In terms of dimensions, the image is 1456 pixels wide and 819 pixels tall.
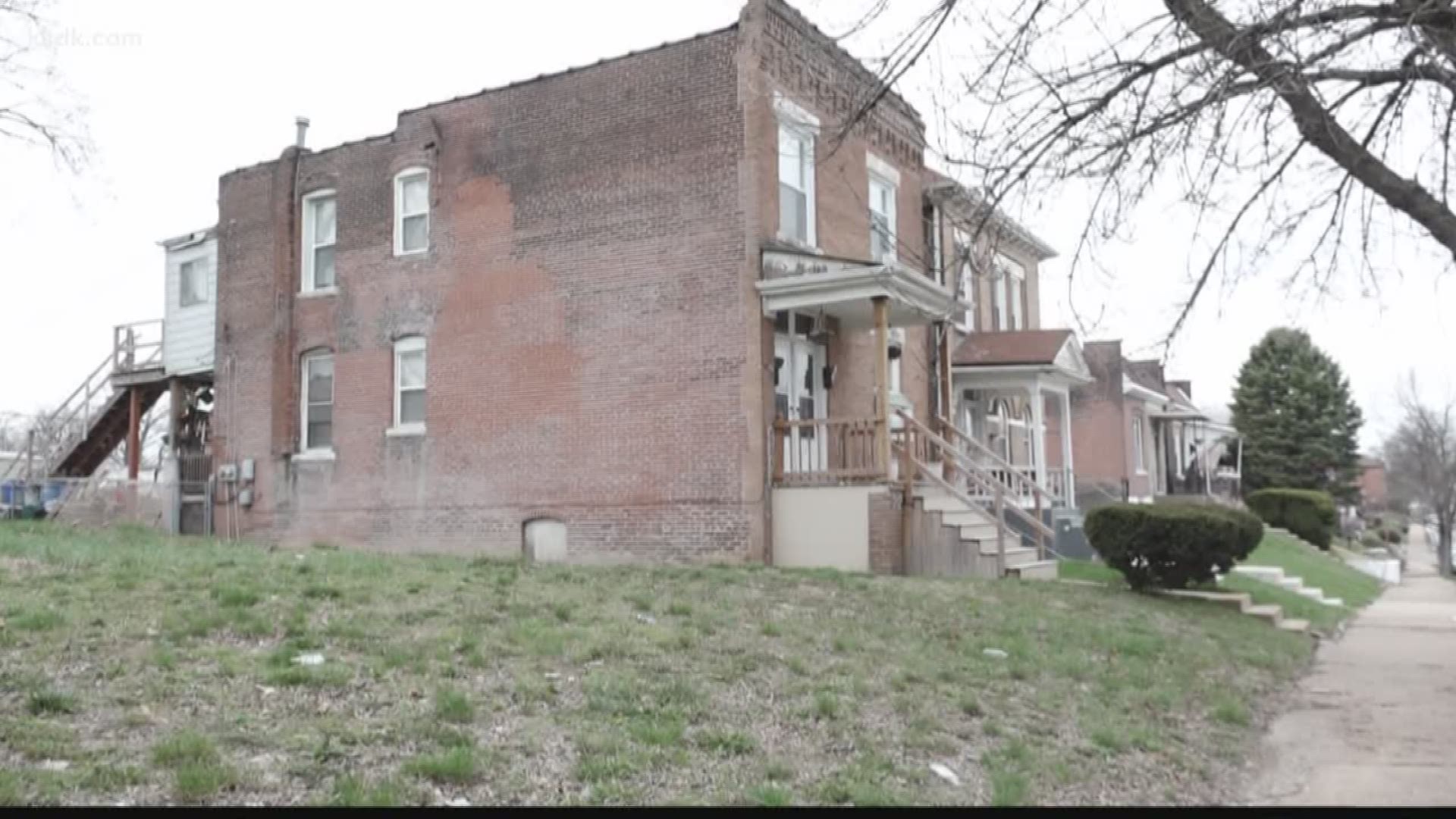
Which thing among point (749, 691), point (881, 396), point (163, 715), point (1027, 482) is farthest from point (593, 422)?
point (163, 715)

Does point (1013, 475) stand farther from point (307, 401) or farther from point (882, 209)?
point (307, 401)

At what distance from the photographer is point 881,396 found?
15.1 meters

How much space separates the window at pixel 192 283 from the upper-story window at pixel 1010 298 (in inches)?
673

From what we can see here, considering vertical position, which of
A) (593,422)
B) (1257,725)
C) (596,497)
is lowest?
(1257,725)

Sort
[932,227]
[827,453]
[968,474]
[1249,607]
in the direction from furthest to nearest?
[932,227]
[968,474]
[827,453]
[1249,607]

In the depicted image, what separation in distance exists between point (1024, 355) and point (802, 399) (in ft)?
22.4

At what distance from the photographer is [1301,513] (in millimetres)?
36125

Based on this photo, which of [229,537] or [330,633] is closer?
[330,633]

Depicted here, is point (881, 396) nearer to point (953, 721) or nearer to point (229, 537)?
point (953, 721)

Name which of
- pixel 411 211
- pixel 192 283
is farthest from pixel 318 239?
pixel 192 283

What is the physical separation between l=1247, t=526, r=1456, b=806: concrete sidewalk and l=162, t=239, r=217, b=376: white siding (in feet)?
A: 66.4

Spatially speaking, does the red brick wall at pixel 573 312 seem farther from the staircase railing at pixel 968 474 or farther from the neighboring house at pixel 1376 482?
the neighboring house at pixel 1376 482
